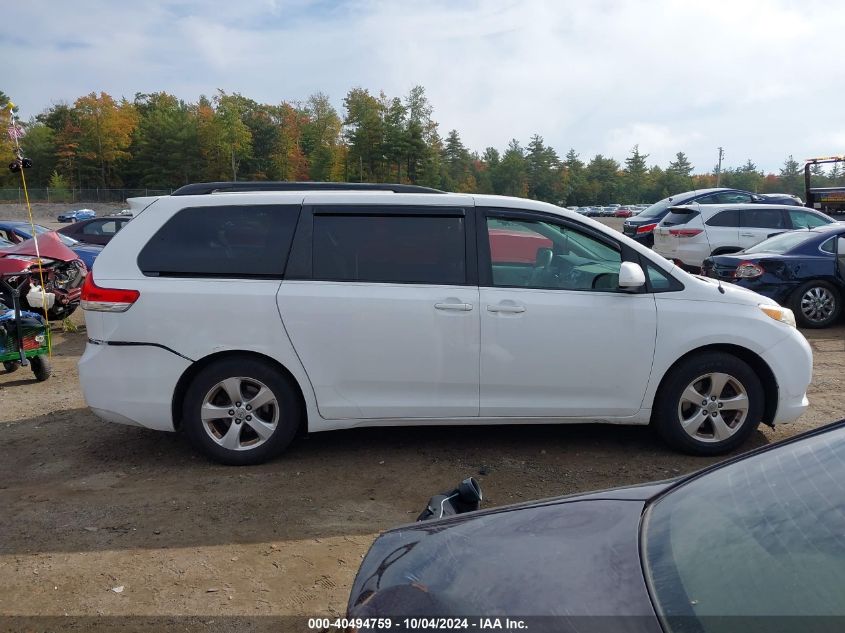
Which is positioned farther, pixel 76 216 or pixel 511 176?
pixel 511 176

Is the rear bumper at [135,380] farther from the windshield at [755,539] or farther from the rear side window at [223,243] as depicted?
the windshield at [755,539]

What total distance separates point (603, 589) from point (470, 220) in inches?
134

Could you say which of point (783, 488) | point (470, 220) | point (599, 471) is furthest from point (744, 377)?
point (783, 488)

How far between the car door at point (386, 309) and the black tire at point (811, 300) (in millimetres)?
7215

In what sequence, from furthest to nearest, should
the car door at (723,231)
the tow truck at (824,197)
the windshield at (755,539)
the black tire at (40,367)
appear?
the tow truck at (824,197)
the car door at (723,231)
the black tire at (40,367)
the windshield at (755,539)

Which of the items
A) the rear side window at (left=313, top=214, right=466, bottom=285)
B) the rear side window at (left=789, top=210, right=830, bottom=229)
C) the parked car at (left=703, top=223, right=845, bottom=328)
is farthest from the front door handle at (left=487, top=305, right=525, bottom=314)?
the rear side window at (left=789, top=210, right=830, bottom=229)

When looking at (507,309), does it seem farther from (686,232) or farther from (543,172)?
(543,172)

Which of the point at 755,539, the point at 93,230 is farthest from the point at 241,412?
the point at 93,230

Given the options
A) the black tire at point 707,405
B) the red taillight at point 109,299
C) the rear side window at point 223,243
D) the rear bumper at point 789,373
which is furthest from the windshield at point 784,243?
the red taillight at point 109,299

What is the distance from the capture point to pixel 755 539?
1.71 metres

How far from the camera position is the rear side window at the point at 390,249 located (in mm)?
4707

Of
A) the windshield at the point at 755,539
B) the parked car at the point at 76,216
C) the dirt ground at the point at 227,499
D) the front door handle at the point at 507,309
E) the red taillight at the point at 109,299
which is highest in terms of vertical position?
the parked car at the point at 76,216

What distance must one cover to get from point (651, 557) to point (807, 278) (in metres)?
9.56

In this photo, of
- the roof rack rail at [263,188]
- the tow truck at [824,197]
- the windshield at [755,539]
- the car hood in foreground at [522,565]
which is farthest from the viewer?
the tow truck at [824,197]
